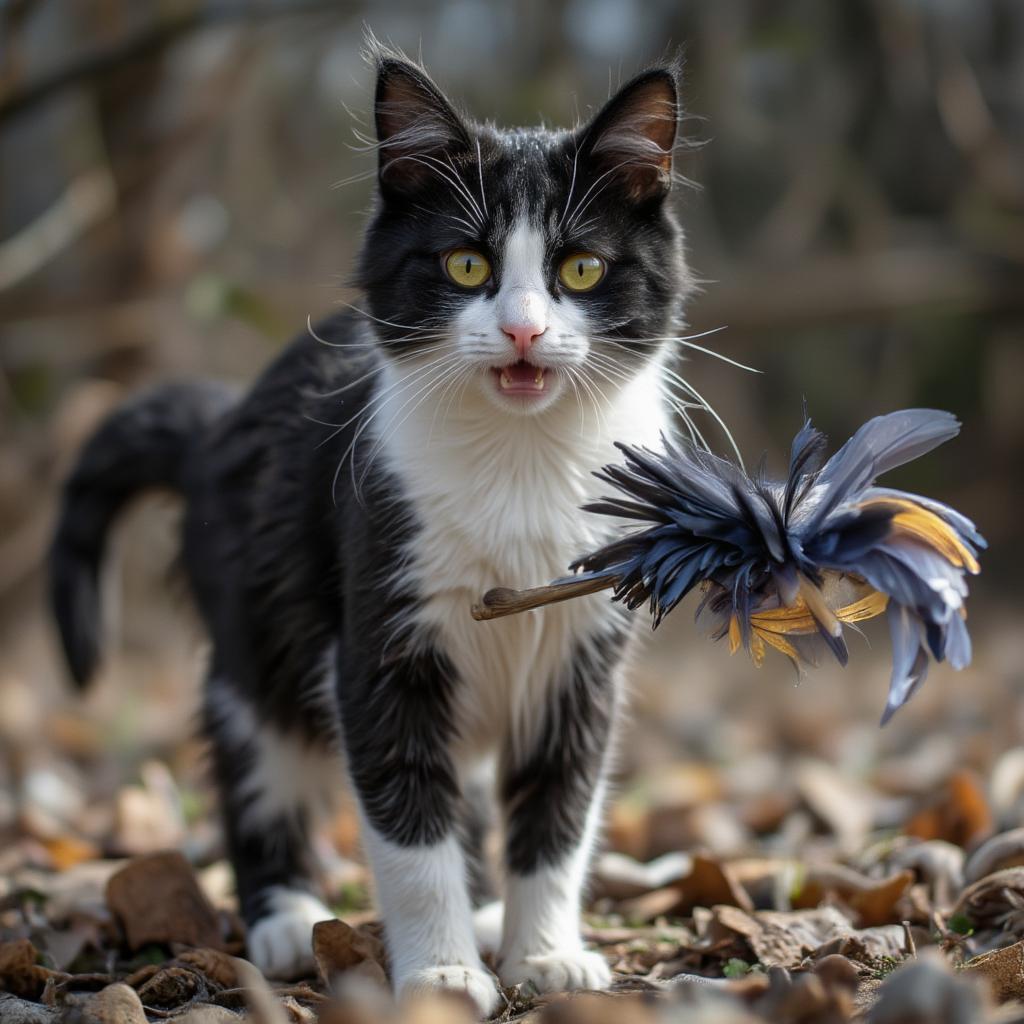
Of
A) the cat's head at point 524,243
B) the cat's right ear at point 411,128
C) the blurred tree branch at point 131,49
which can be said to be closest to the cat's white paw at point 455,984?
the cat's head at point 524,243

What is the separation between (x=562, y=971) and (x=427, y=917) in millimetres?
242

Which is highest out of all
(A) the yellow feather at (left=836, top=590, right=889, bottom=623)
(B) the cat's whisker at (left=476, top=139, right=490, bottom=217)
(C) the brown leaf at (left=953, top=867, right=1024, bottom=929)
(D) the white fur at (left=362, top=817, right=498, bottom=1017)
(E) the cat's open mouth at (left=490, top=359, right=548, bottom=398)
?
(B) the cat's whisker at (left=476, top=139, right=490, bottom=217)

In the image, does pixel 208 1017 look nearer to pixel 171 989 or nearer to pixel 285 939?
pixel 171 989

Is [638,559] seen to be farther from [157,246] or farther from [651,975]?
[157,246]

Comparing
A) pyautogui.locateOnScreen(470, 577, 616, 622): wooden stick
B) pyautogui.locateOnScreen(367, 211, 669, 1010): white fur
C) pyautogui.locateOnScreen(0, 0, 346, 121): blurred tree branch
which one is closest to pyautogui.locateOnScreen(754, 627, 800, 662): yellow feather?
pyautogui.locateOnScreen(470, 577, 616, 622): wooden stick

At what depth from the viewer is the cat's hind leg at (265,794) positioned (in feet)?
8.63

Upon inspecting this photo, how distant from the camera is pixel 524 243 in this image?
2105 mm

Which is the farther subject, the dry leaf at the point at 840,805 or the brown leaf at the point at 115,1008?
the dry leaf at the point at 840,805

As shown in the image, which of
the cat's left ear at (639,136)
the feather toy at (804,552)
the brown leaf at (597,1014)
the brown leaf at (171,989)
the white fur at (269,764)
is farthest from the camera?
the white fur at (269,764)

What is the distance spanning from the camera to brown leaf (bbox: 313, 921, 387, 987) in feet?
6.81

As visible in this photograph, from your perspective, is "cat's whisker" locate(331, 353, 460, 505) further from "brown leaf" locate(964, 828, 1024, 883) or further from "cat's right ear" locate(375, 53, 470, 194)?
"brown leaf" locate(964, 828, 1024, 883)

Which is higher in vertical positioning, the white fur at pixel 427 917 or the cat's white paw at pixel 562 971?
the white fur at pixel 427 917

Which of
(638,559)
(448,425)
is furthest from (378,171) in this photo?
(638,559)

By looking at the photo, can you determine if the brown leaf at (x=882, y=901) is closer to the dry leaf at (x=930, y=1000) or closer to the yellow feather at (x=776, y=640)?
the yellow feather at (x=776, y=640)
